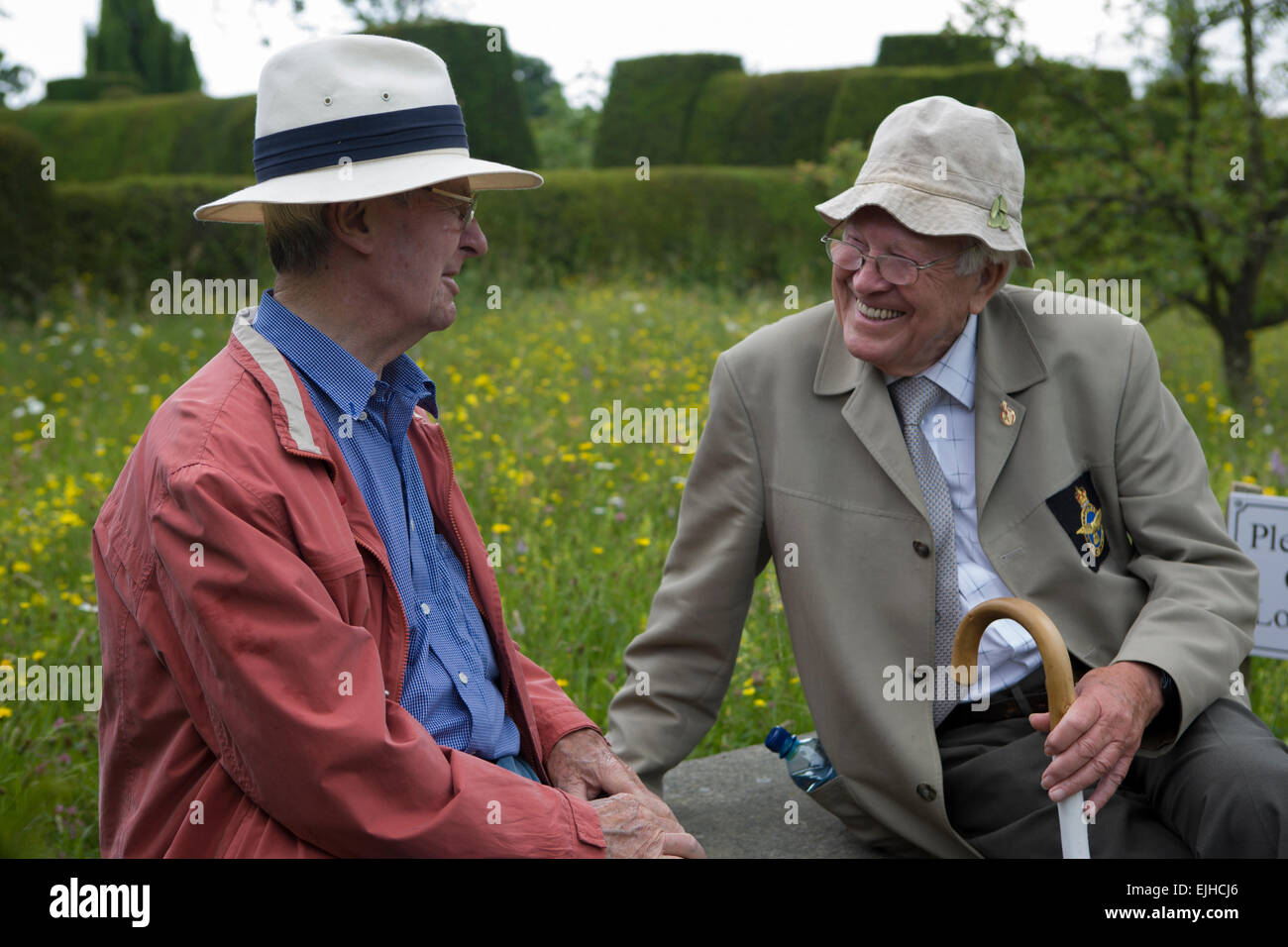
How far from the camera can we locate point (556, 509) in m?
4.70

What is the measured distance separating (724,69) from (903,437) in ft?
53.9

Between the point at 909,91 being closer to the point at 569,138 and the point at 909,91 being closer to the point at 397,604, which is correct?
the point at 569,138

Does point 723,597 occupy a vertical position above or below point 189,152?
below

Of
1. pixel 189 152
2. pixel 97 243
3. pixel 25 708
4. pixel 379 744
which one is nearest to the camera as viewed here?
pixel 379 744

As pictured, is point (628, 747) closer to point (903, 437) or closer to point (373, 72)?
point (903, 437)

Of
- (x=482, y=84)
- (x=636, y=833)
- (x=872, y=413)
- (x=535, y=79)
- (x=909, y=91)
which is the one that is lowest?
(x=636, y=833)

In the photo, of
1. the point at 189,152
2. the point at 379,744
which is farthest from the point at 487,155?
the point at 379,744

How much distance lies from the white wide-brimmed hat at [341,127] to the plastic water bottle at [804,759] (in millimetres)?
1351

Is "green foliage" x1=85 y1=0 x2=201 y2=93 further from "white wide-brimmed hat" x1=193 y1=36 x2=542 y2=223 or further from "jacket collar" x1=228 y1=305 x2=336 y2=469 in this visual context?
"jacket collar" x1=228 y1=305 x2=336 y2=469

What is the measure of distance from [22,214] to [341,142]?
10.3 metres

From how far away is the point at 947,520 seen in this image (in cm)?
236

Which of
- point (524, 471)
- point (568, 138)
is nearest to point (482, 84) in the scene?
point (524, 471)

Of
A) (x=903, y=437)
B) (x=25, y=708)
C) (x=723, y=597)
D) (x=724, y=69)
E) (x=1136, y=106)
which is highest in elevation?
(x=724, y=69)

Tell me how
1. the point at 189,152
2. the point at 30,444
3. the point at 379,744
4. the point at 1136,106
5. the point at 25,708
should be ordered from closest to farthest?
the point at 379,744, the point at 25,708, the point at 30,444, the point at 1136,106, the point at 189,152
